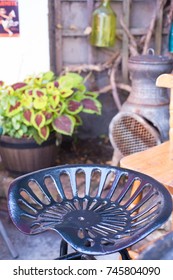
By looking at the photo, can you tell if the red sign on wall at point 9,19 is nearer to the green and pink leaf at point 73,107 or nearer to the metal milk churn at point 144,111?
the green and pink leaf at point 73,107

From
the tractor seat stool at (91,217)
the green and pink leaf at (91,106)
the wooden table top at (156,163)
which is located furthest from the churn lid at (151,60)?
the tractor seat stool at (91,217)

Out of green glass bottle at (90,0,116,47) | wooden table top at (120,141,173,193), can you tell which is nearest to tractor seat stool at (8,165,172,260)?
wooden table top at (120,141,173,193)

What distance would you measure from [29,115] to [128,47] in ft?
3.04

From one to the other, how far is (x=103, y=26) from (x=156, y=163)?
1.40m

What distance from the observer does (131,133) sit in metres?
2.29

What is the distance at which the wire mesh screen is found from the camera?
2146 millimetres

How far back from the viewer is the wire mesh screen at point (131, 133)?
2146mm

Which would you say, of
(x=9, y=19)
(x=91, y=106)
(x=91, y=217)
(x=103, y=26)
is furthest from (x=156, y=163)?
(x=9, y=19)

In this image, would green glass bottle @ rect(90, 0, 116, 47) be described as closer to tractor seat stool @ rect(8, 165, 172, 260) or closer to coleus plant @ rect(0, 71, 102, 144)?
coleus plant @ rect(0, 71, 102, 144)

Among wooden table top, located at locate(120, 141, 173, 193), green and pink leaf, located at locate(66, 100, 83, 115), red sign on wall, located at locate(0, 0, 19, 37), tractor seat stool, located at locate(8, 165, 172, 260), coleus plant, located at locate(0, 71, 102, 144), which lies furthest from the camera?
red sign on wall, located at locate(0, 0, 19, 37)

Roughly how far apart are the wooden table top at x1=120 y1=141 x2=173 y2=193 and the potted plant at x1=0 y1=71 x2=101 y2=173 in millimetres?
818

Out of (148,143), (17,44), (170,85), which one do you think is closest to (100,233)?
(170,85)

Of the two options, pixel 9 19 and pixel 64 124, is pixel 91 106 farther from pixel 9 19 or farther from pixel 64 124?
pixel 9 19

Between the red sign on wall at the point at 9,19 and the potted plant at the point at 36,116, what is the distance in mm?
365
